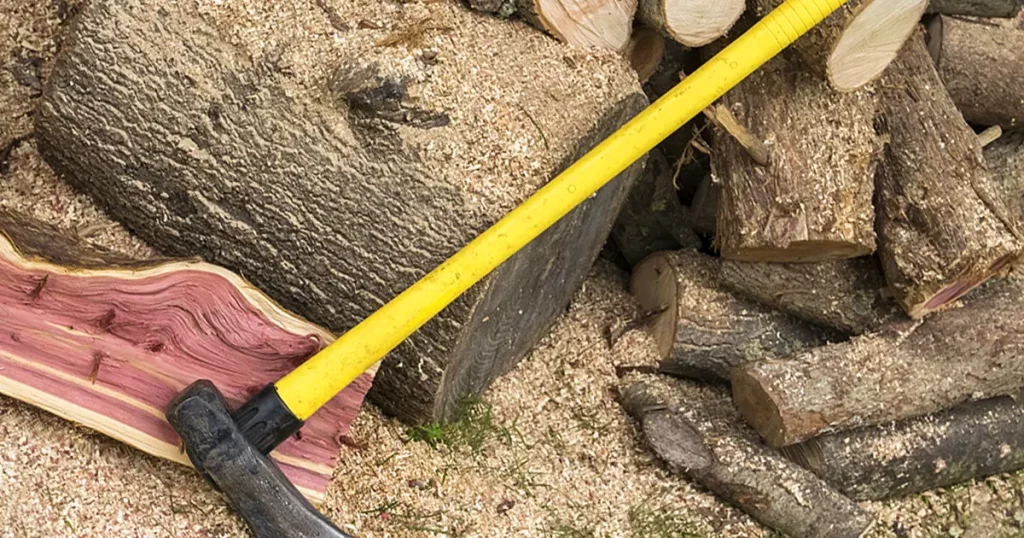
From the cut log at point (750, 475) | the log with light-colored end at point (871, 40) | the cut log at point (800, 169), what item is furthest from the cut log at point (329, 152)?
the cut log at point (750, 475)

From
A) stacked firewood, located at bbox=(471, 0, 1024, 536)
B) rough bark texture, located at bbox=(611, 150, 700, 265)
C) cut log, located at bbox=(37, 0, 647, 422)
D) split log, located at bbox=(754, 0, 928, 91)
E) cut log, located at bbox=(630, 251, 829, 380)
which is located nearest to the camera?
cut log, located at bbox=(37, 0, 647, 422)

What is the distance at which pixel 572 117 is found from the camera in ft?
8.27

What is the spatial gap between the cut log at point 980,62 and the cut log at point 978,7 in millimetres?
26

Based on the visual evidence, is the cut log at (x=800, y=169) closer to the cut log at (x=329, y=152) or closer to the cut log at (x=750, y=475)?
the cut log at (x=329, y=152)

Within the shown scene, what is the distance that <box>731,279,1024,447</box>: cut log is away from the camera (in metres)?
2.82

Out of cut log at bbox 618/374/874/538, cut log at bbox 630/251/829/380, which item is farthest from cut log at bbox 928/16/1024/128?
cut log at bbox 618/374/874/538

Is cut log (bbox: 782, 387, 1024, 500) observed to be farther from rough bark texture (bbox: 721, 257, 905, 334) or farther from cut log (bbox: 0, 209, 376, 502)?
cut log (bbox: 0, 209, 376, 502)

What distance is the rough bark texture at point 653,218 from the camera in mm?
3324

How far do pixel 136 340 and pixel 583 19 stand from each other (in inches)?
51.6

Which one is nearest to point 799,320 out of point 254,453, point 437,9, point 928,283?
point 928,283

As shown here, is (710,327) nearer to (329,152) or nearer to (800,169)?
(800,169)

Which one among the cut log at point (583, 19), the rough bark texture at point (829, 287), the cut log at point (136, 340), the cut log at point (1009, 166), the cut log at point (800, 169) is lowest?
the cut log at point (1009, 166)

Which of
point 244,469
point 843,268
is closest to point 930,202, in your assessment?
point 843,268

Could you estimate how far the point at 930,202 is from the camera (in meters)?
2.79
